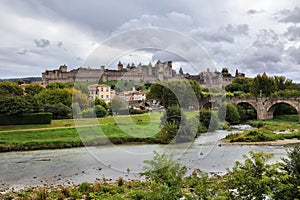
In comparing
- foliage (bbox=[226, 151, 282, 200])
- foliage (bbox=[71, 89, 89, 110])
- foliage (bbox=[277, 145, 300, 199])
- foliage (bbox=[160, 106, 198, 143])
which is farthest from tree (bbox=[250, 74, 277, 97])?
foliage (bbox=[226, 151, 282, 200])

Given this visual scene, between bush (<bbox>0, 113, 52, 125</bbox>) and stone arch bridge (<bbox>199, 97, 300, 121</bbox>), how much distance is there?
27.9m

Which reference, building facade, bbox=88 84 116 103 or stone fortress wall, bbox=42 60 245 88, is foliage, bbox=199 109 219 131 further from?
building facade, bbox=88 84 116 103

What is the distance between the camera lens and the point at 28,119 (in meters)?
38.5

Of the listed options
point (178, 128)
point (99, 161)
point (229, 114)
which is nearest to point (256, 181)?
point (99, 161)

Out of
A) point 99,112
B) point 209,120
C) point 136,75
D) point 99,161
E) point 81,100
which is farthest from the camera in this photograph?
point 136,75

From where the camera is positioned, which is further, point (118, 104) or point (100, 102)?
point (100, 102)

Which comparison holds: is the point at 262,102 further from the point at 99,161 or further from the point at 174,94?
the point at 99,161

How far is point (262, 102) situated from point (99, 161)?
41.2 metres

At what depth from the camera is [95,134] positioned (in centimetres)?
3394

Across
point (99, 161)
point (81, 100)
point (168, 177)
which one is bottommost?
point (99, 161)

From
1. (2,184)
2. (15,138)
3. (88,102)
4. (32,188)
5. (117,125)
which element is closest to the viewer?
(32,188)

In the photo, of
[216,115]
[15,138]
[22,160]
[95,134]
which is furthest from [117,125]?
[216,115]

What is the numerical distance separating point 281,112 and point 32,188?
183 ft

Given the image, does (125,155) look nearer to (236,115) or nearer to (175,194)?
(175,194)
